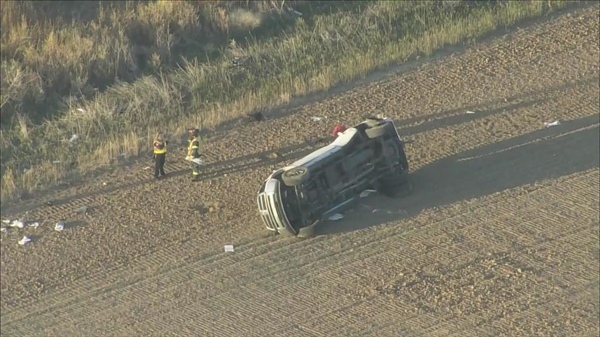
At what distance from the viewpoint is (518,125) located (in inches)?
613

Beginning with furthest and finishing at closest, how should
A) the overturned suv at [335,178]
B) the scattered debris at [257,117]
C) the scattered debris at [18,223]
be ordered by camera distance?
the scattered debris at [257,117] < the scattered debris at [18,223] < the overturned suv at [335,178]

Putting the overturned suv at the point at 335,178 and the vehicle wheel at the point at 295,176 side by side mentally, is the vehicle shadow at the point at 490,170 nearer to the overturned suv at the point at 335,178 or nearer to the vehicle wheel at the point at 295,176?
the overturned suv at the point at 335,178

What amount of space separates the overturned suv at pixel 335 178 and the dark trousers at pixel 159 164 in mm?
1697

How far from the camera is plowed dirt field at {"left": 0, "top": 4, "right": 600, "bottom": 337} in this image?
12.3 metres

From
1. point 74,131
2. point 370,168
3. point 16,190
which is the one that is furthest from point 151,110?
point 370,168

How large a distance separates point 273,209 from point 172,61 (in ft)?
16.6

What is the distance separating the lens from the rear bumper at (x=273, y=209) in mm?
13258

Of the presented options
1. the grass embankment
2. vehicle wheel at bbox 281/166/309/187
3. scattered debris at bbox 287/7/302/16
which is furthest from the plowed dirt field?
scattered debris at bbox 287/7/302/16

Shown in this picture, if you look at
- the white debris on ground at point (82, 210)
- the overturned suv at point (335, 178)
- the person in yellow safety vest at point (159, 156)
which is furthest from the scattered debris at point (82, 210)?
the overturned suv at point (335, 178)

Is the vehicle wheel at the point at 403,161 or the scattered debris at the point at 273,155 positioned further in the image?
the scattered debris at the point at 273,155

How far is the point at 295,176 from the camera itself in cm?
1334

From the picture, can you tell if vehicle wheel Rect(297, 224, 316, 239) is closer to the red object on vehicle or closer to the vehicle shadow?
the vehicle shadow

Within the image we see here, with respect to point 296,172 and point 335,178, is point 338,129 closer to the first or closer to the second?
point 335,178

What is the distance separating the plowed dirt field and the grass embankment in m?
0.55
